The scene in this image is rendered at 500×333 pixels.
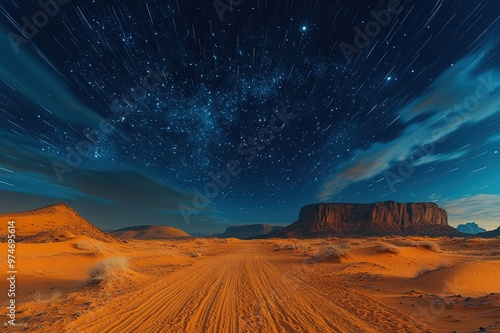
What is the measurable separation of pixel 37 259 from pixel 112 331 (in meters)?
17.0

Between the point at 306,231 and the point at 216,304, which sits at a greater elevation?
the point at 216,304

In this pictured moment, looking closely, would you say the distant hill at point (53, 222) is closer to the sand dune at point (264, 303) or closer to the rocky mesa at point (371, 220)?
the sand dune at point (264, 303)

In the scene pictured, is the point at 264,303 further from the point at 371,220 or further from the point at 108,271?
the point at 371,220

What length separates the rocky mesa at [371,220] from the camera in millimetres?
129500

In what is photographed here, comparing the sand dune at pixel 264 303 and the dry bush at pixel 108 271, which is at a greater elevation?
the dry bush at pixel 108 271

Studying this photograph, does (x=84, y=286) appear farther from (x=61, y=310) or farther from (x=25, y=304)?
(x=61, y=310)

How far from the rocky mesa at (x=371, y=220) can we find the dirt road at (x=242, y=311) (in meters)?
125

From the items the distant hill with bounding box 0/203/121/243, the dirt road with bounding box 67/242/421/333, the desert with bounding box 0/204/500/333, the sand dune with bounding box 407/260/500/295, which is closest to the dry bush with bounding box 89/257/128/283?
the desert with bounding box 0/204/500/333

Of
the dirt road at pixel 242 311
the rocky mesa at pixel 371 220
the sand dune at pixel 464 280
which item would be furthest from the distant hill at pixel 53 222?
the rocky mesa at pixel 371 220

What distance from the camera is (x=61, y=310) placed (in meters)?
7.93

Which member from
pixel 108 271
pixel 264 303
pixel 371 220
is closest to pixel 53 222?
pixel 108 271

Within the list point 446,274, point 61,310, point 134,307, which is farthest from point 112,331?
point 446,274

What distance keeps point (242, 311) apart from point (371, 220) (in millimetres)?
151569

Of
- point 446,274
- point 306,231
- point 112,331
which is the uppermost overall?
point 112,331
